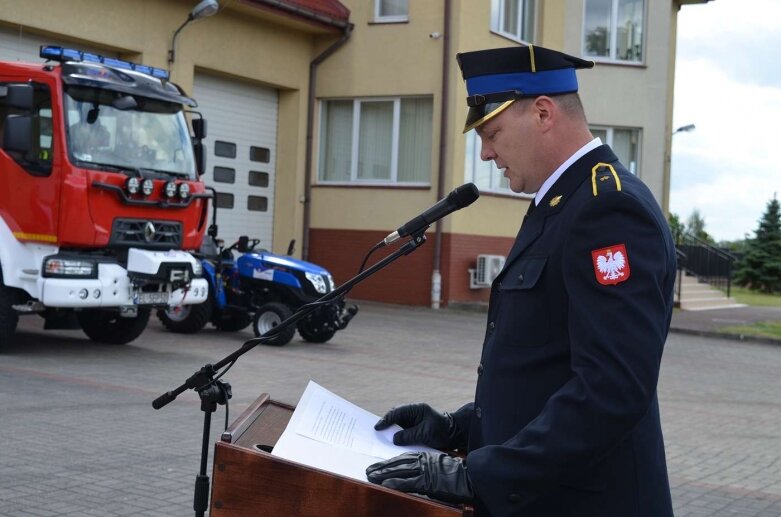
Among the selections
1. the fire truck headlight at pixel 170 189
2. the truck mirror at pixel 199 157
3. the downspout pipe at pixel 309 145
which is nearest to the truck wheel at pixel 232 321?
the truck mirror at pixel 199 157

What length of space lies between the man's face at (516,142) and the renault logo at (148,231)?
32.9ft

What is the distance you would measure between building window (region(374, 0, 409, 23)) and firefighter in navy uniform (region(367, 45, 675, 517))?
20.6 meters

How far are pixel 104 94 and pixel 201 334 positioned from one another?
4.03 meters

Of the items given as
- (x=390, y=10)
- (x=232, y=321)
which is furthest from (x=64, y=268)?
(x=390, y=10)

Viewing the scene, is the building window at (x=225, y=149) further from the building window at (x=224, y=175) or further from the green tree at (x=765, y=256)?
the green tree at (x=765, y=256)

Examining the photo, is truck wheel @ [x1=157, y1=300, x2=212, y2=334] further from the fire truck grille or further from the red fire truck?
the fire truck grille

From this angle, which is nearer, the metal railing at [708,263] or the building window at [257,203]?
the building window at [257,203]

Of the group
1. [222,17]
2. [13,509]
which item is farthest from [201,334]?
[13,509]

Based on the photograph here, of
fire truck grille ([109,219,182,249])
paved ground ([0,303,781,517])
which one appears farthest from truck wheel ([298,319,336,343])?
fire truck grille ([109,219,182,249])

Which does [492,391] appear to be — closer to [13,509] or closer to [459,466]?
[459,466]

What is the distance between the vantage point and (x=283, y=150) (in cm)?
2316

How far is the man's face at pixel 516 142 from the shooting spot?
8.46 feet

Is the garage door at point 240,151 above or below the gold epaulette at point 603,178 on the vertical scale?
above

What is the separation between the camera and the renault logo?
1224 centimetres
